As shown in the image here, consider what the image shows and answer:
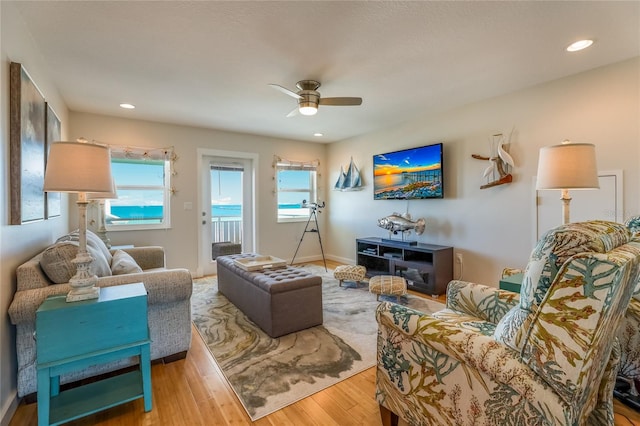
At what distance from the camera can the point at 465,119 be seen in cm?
370

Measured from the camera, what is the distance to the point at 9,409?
1.59 meters

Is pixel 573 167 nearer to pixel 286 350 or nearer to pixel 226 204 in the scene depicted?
pixel 286 350

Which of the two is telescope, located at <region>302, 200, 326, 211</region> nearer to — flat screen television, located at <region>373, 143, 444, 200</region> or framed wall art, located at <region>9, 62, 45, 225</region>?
flat screen television, located at <region>373, 143, 444, 200</region>

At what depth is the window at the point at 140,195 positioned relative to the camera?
13.4ft

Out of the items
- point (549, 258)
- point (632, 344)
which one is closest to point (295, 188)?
point (632, 344)

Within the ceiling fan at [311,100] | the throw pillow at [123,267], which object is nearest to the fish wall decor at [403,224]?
the ceiling fan at [311,100]

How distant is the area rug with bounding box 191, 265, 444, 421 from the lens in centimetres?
184

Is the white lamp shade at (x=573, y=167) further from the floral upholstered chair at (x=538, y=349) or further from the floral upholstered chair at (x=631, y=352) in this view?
the floral upholstered chair at (x=538, y=349)

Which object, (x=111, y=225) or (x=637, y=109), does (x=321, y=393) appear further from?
(x=111, y=225)

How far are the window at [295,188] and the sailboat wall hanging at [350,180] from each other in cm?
64

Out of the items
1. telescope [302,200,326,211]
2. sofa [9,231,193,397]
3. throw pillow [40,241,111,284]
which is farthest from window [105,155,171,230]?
throw pillow [40,241,111,284]

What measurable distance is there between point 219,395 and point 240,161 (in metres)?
3.94

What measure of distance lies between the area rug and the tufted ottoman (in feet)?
0.26

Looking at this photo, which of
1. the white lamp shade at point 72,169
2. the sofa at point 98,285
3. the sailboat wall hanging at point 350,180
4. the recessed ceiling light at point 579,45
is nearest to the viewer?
the white lamp shade at point 72,169
